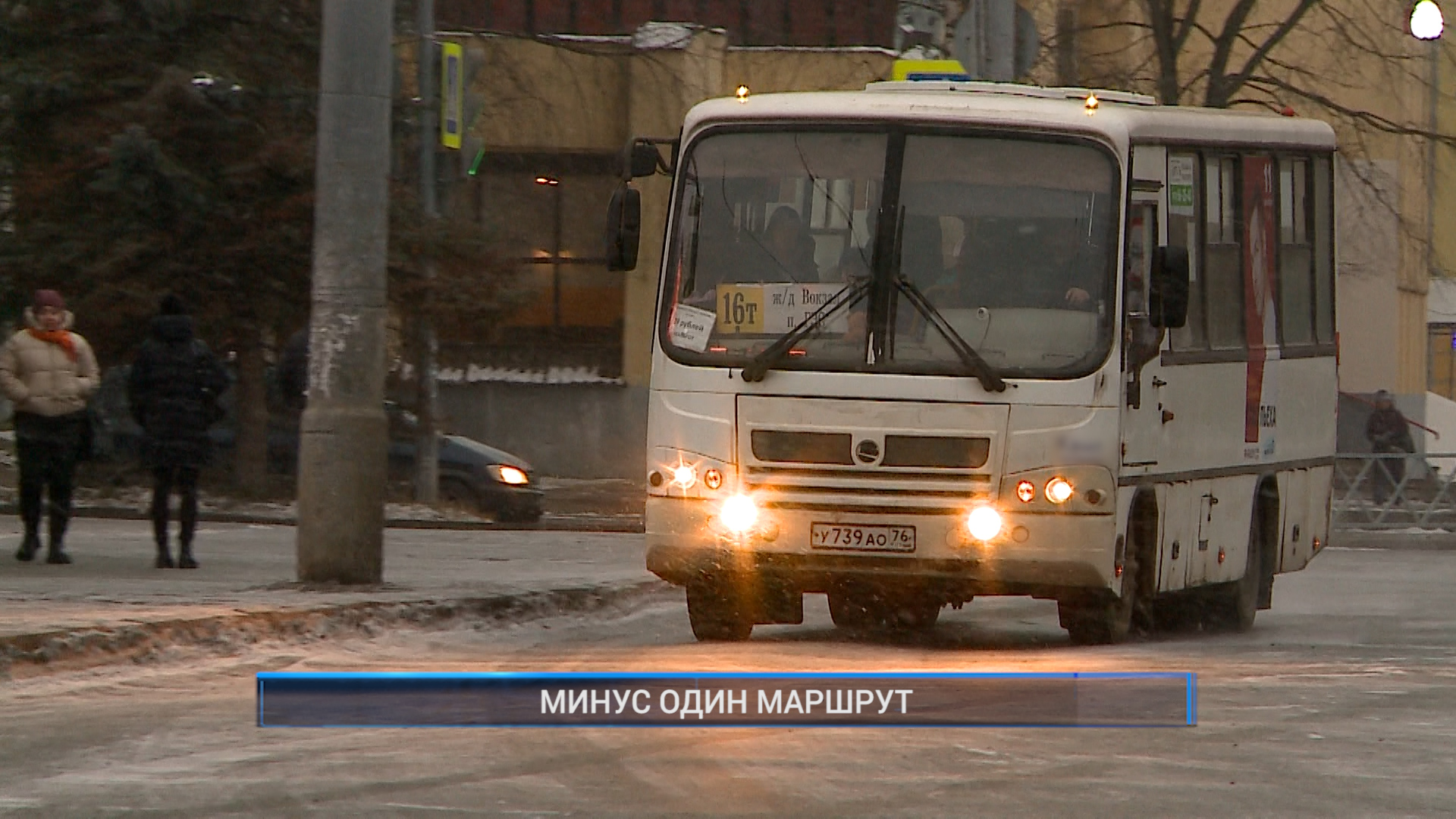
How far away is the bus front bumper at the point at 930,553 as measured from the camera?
12750 mm

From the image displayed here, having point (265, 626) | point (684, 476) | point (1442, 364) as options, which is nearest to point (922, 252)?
point (684, 476)

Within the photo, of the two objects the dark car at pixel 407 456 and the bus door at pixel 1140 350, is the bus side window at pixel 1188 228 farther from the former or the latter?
the dark car at pixel 407 456

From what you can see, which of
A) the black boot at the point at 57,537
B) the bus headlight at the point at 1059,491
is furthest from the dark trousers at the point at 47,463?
the bus headlight at the point at 1059,491

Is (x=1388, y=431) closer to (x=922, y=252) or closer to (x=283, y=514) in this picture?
(x=283, y=514)

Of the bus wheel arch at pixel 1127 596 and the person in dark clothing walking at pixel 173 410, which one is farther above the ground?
the person in dark clothing walking at pixel 173 410

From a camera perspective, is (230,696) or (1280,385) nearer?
(230,696)

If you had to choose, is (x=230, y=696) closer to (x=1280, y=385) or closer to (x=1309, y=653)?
(x=1309, y=653)

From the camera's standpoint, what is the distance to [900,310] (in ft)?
42.6

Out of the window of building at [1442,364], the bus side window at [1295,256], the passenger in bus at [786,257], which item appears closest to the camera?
the passenger in bus at [786,257]

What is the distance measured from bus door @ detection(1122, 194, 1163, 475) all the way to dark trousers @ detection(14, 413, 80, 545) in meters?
6.96

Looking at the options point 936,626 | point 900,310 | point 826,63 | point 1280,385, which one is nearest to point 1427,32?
point 1280,385

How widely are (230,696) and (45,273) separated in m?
15.1

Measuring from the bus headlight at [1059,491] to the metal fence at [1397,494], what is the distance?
53.2ft

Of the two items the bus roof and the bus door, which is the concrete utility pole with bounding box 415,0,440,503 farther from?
the bus door
